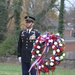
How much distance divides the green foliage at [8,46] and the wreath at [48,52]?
16.3 meters

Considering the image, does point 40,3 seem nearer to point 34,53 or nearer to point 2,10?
point 2,10

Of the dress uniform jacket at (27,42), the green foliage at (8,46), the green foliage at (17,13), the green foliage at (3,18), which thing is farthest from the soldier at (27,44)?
the green foliage at (3,18)

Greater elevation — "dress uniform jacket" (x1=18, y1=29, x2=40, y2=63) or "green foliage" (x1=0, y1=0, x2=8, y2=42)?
"green foliage" (x1=0, y1=0, x2=8, y2=42)

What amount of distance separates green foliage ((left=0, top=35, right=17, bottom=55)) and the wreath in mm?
16307

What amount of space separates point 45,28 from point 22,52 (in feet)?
57.9

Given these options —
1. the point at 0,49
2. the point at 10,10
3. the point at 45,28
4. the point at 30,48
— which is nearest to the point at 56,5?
the point at 45,28

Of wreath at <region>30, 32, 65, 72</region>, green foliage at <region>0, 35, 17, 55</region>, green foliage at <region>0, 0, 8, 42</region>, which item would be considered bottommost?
green foliage at <region>0, 35, 17, 55</region>

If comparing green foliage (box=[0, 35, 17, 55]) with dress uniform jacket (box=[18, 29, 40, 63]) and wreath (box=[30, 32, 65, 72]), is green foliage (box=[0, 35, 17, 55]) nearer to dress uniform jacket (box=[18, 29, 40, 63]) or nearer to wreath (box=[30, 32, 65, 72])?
dress uniform jacket (box=[18, 29, 40, 63])

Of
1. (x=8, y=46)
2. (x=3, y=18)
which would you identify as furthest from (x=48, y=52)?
(x=3, y=18)

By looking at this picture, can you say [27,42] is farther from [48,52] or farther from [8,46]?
[8,46]

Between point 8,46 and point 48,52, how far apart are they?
17187 mm

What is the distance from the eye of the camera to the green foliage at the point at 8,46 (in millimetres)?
23691

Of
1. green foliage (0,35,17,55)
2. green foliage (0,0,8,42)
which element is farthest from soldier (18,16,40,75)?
green foliage (0,0,8,42)

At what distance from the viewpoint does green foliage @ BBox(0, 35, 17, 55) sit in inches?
933
